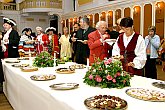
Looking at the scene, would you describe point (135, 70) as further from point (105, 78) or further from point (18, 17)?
point (18, 17)

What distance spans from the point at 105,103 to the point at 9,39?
13.9 feet

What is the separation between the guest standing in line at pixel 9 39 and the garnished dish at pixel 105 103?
13.2 feet

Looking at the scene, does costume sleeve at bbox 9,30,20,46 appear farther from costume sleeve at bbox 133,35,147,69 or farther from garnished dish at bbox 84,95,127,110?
garnished dish at bbox 84,95,127,110

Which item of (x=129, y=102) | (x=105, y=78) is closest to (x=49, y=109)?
(x=105, y=78)

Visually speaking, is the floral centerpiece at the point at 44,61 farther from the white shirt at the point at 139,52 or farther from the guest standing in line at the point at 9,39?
the guest standing in line at the point at 9,39

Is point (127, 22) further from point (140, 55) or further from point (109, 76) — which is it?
point (109, 76)

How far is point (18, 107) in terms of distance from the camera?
313 cm

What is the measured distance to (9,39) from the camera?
5305 millimetres

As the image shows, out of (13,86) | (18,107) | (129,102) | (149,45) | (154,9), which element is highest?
(154,9)

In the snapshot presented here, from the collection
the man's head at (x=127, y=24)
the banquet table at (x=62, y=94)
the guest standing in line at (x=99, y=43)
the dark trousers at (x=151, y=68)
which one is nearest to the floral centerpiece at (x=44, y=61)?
the banquet table at (x=62, y=94)

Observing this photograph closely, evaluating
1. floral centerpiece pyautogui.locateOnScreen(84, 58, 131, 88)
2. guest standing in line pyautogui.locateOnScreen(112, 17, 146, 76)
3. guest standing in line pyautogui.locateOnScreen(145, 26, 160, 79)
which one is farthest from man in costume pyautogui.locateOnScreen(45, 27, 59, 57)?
floral centerpiece pyautogui.locateOnScreen(84, 58, 131, 88)

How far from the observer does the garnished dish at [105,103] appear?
1481 mm

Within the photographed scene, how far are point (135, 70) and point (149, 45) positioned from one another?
2.50 metres

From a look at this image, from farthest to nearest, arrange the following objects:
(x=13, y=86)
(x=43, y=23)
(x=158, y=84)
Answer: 1. (x=43, y=23)
2. (x=13, y=86)
3. (x=158, y=84)
